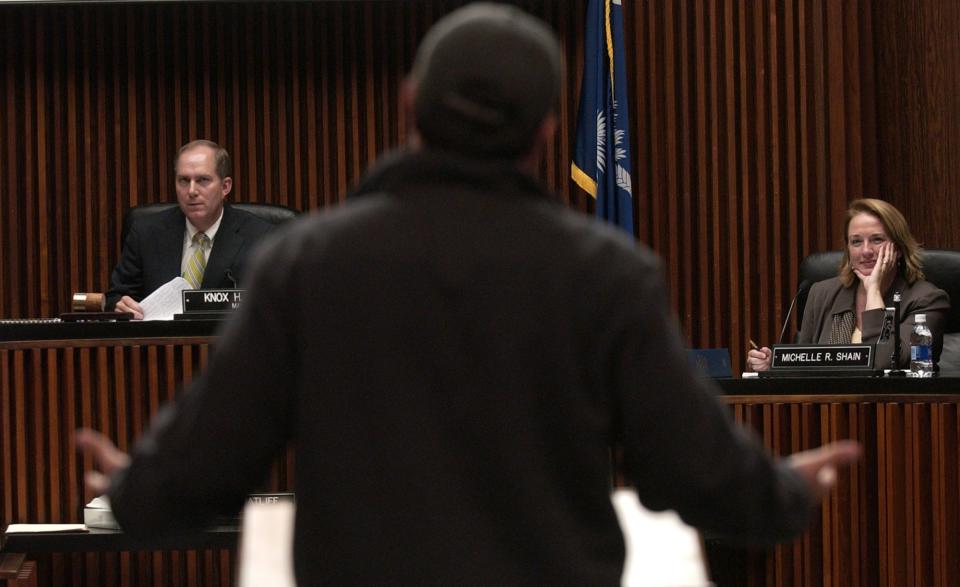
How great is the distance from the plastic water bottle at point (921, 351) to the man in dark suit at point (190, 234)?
249 centimetres

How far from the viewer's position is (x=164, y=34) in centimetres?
689

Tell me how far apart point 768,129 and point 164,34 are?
10.0 ft

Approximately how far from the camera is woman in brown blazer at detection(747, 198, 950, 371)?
15.8 ft

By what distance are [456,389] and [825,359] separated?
3106 millimetres

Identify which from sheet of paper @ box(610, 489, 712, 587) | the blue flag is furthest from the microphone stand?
sheet of paper @ box(610, 489, 712, 587)

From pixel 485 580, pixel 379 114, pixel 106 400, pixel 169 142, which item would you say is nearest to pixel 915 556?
pixel 106 400

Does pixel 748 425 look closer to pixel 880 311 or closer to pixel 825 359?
pixel 825 359

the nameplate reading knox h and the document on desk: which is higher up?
the document on desk

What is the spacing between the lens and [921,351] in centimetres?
432

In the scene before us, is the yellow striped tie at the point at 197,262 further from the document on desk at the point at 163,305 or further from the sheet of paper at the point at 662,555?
the sheet of paper at the point at 662,555

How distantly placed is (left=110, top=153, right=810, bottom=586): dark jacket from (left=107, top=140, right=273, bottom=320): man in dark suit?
13.3 ft

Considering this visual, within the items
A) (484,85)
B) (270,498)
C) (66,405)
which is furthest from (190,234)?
(484,85)

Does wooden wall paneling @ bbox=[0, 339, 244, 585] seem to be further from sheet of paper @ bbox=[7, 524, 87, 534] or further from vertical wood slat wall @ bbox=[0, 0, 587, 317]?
vertical wood slat wall @ bbox=[0, 0, 587, 317]

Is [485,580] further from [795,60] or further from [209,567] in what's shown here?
[795,60]
